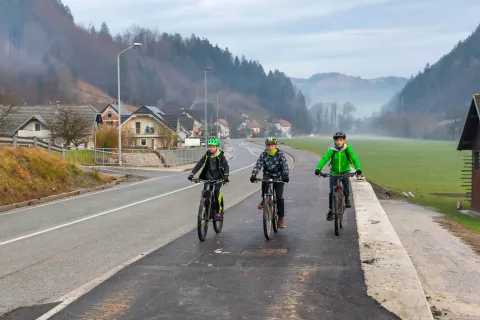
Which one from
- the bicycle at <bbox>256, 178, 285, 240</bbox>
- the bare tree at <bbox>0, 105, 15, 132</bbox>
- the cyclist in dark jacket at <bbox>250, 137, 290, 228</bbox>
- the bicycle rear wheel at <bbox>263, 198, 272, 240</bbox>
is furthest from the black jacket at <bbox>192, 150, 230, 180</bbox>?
the bare tree at <bbox>0, 105, 15, 132</bbox>

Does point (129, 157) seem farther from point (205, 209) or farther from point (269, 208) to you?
point (269, 208)

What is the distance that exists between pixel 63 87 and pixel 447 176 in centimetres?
12636

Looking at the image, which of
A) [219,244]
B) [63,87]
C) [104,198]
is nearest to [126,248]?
[219,244]

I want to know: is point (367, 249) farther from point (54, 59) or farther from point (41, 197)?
point (54, 59)

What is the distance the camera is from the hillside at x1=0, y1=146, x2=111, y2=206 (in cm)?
1873

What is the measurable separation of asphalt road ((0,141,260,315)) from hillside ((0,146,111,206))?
4.19ft

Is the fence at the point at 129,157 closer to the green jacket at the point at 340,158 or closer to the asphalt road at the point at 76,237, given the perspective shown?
the asphalt road at the point at 76,237

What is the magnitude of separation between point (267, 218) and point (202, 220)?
47.7 inches

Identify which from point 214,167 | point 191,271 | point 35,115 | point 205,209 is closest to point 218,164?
point 214,167

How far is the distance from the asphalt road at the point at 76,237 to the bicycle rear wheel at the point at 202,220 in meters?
0.95

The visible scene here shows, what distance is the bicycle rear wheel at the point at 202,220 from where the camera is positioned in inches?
405

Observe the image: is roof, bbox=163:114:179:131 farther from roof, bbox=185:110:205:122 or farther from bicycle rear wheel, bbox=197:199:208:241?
bicycle rear wheel, bbox=197:199:208:241

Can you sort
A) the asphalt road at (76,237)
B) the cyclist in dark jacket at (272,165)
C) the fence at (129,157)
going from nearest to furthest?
the asphalt road at (76,237) < the cyclist in dark jacket at (272,165) < the fence at (129,157)

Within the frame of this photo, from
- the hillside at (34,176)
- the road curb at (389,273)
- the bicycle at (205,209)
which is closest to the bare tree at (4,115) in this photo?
the hillside at (34,176)
